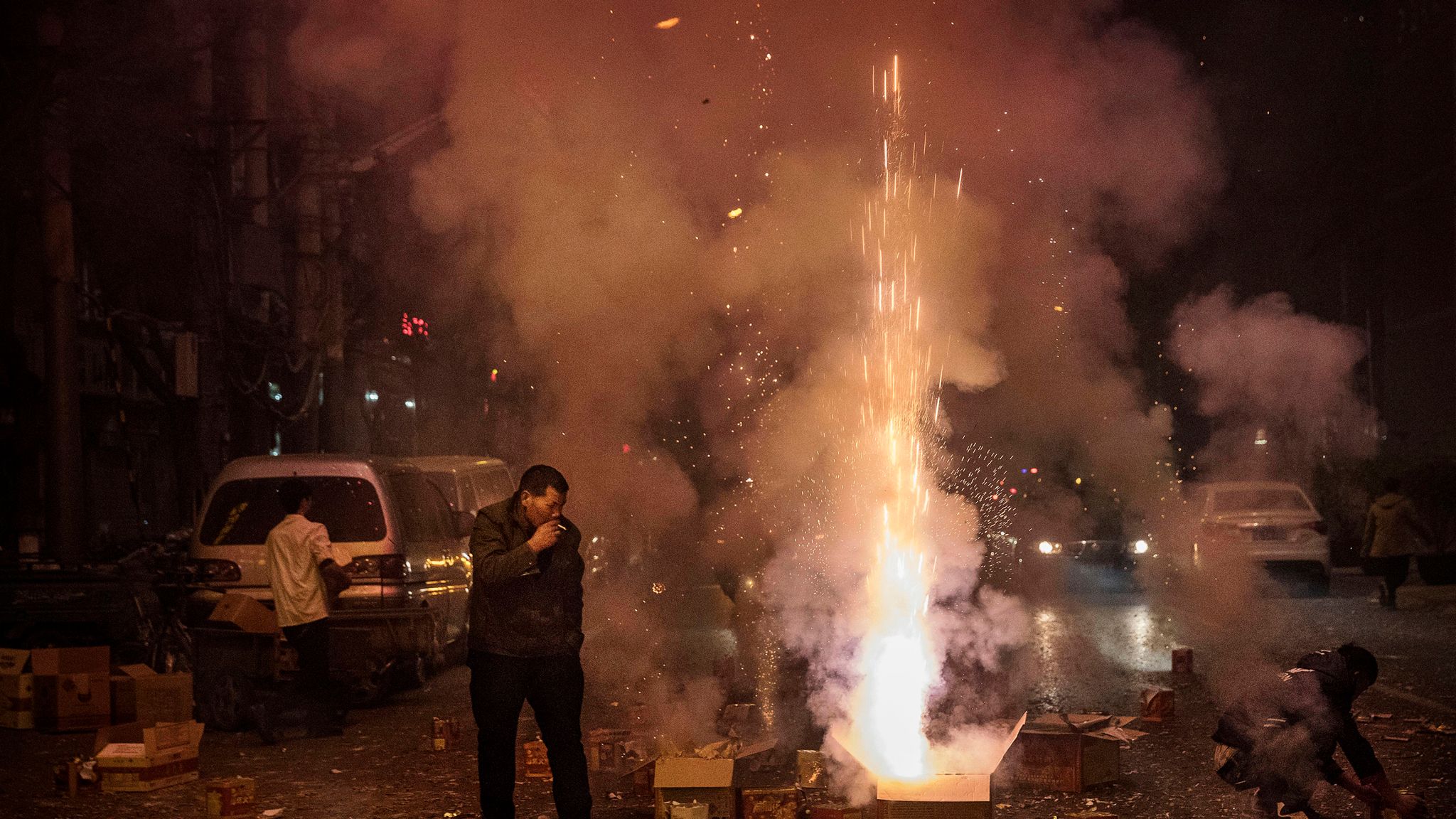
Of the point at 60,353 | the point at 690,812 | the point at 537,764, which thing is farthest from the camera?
the point at 60,353

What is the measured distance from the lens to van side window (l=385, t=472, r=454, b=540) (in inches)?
427

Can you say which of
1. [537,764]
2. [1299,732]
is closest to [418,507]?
[537,764]

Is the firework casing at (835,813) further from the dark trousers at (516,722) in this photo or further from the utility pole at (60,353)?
the utility pole at (60,353)

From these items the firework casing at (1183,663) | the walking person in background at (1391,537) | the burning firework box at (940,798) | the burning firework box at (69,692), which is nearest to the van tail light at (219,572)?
the burning firework box at (69,692)

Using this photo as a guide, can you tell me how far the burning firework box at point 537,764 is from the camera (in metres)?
7.44

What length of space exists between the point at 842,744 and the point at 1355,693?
8.54ft

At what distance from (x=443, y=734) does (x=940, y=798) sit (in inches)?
143

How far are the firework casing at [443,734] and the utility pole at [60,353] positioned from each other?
7831 mm

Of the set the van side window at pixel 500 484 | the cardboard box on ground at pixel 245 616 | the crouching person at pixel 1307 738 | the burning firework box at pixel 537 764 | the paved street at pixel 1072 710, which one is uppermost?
the van side window at pixel 500 484

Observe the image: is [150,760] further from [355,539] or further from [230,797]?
[355,539]

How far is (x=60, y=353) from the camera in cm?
1458

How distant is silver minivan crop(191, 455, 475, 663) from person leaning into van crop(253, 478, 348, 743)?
2.44ft

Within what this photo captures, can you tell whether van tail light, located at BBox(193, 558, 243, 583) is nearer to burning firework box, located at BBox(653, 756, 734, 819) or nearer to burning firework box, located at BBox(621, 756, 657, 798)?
burning firework box, located at BBox(621, 756, 657, 798)

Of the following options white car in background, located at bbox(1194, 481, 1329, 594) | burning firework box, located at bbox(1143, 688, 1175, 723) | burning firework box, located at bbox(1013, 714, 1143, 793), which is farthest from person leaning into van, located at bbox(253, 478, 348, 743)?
white car in background, located at bbox(1194, 481, 1329, 594)
